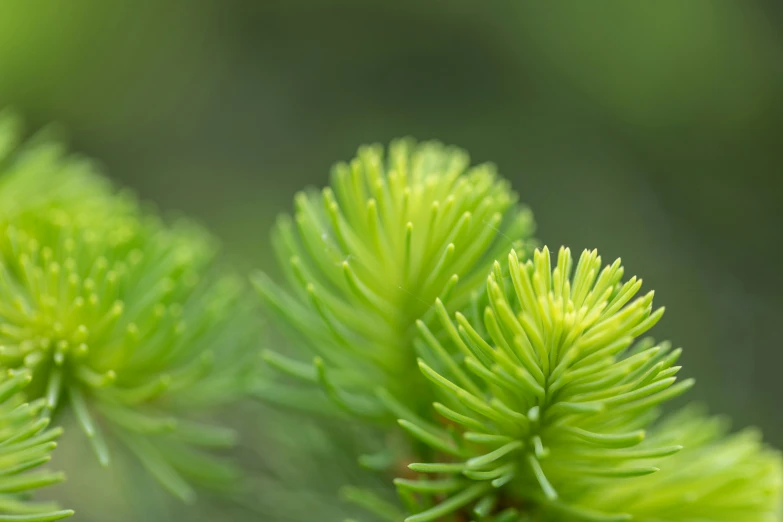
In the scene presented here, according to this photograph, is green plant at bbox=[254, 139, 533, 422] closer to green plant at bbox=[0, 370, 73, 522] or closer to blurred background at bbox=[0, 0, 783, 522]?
green plant at bbox=[0, 370, 73, 522]

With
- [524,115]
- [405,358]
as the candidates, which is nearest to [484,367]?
[405,358]

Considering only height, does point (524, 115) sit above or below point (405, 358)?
above

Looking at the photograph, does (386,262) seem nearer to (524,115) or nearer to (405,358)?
(405,358)

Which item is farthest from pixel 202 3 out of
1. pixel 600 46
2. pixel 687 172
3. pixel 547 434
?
pixel 547 434

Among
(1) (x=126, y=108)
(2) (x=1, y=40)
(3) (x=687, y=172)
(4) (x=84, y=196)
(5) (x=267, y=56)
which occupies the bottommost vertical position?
(4) (x=84, y=196)

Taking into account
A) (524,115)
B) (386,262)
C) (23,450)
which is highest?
(524,115)

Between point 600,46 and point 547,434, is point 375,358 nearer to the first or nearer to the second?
point 547,434

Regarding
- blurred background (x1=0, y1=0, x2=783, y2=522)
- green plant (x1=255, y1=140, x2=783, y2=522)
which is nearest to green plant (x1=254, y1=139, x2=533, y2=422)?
green plant (x1=255, y1=140, x2=783, y2=522)
